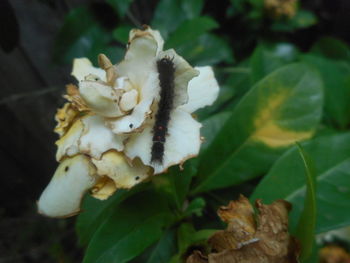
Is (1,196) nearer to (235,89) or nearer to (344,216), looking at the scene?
(235,89)

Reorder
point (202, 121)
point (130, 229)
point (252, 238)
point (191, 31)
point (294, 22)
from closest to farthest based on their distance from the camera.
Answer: point (252, 238) < point (130, 229) < point (202, 121) < point (191, 31) < point (294, 22)

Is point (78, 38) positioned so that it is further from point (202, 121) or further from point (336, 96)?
point (336, 96)

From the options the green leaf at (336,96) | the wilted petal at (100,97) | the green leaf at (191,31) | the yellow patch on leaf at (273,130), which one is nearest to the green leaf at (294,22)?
the green leaf at (336,96)

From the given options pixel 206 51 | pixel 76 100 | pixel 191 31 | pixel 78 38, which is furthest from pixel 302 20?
pixel 76 100

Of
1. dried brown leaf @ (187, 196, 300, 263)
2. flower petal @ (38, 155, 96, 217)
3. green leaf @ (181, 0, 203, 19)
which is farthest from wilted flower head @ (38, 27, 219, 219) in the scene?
green leaf @ (181, 0, 203, 19)

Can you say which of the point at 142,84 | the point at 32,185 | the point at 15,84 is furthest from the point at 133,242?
the point at 32,185

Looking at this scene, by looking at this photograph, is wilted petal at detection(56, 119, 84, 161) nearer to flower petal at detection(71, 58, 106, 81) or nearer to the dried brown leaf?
flower petal at detection(71, 58, 106, 81)
